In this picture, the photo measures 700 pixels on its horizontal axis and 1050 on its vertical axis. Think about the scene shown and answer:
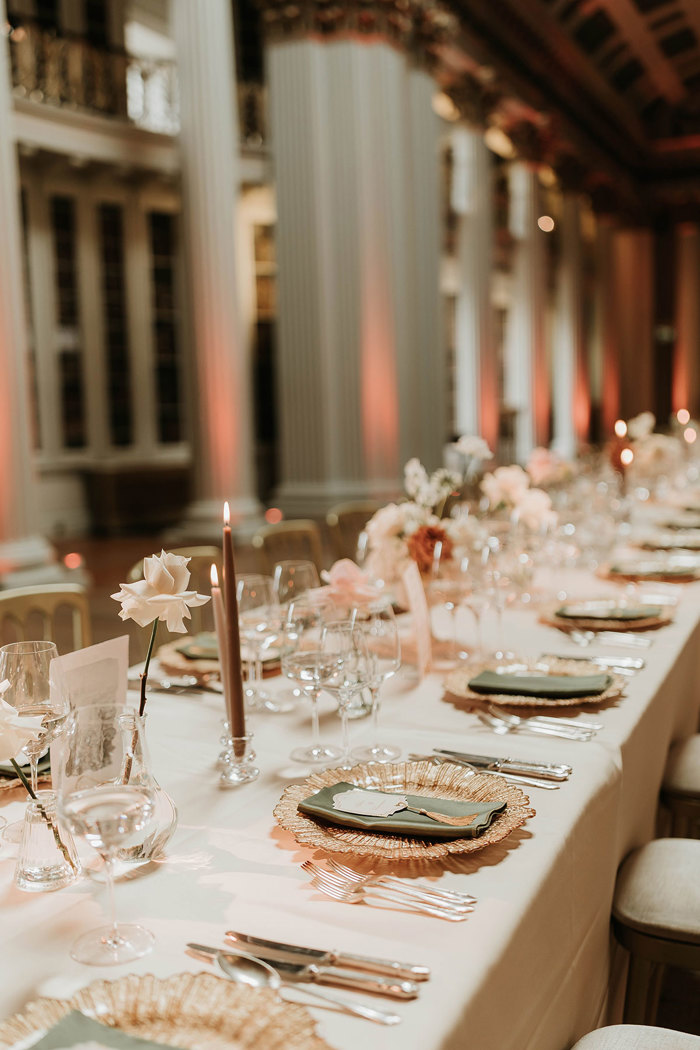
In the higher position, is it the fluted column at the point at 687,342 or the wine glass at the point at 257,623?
the fluted column at the point at 687,342

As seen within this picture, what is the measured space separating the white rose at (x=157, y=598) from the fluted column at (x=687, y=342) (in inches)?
889

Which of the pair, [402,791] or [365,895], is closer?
[365,895]

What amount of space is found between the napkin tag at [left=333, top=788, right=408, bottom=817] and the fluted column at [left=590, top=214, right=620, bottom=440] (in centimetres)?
2015

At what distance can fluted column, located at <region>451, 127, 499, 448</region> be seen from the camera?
13062 millimetres

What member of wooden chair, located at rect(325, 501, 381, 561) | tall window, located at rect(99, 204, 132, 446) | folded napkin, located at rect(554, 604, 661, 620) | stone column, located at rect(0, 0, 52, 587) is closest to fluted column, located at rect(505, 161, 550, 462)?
tall window, located at rect(99, 204, 132, 446)

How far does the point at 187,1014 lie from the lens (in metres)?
1.00

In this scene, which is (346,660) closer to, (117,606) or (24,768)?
(24,768)

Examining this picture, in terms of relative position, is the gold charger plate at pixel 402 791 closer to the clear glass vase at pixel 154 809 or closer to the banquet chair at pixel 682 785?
the clear glass vase at pixel 154 809

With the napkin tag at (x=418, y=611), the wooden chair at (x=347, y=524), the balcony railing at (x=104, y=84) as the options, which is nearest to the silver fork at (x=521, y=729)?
the napkin tag at (x=418, y=611)

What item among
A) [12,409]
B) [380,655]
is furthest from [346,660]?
[12,409]

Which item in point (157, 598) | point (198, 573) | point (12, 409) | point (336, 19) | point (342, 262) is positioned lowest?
point (198, 573)

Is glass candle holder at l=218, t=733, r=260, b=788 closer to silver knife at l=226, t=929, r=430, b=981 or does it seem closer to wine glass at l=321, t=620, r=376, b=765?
wine glass at l=321, t=620, r=376, b=765

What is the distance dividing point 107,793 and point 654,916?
1177 millimetres

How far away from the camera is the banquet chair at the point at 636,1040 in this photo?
A: 56.7 inches
